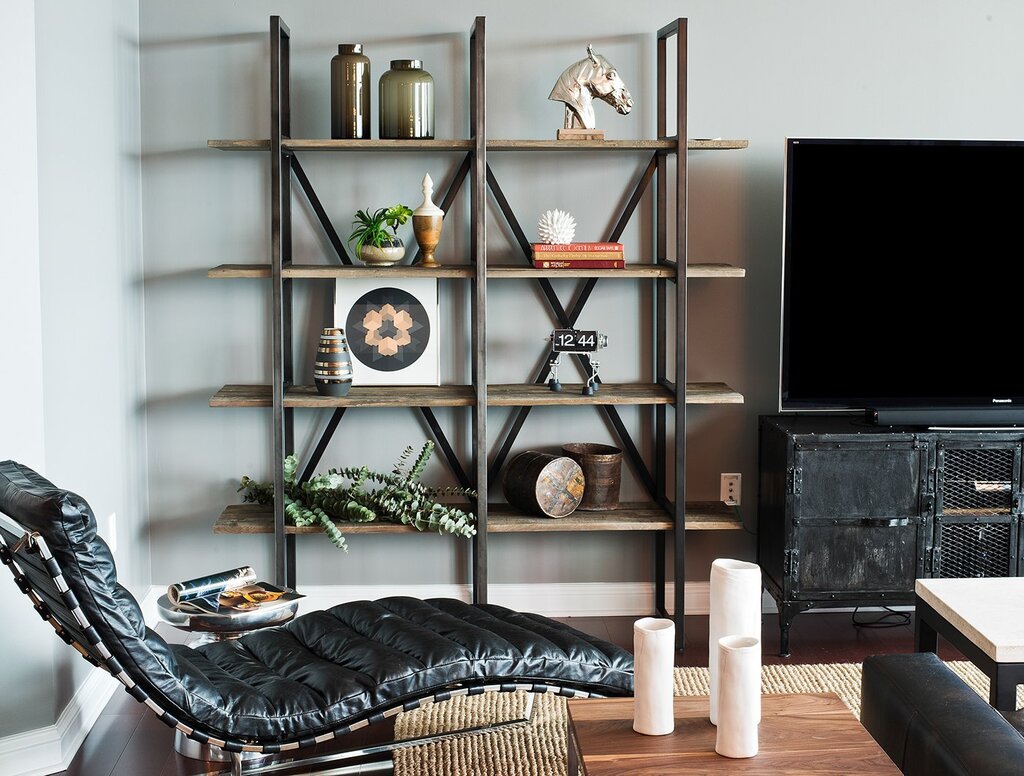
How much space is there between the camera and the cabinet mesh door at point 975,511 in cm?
364

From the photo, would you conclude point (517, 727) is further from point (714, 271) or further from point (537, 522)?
point (714, 271)

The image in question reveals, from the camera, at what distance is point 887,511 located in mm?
3607

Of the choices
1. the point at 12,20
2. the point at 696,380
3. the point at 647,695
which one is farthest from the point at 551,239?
the point at 647,695

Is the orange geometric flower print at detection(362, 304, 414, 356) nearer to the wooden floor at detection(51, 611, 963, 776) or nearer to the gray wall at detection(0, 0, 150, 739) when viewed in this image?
the gray wall at detection(0, 0, 150, 739)

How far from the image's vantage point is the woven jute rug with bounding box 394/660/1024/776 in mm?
2852

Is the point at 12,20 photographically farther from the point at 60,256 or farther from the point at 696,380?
the point at 696,380

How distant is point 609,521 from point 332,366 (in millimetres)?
1067

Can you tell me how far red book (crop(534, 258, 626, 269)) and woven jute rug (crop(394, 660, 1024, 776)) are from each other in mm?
1342

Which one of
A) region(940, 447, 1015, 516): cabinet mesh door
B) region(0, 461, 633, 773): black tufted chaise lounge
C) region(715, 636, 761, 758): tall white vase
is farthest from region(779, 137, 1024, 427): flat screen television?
region(715, 636, 761, 758): tall white vase

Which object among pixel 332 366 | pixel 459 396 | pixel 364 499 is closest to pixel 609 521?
pixel 459 396

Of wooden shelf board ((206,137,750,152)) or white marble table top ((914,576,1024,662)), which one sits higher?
wooden shelf board ((206,137,750,152))

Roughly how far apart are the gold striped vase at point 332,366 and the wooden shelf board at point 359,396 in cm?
3

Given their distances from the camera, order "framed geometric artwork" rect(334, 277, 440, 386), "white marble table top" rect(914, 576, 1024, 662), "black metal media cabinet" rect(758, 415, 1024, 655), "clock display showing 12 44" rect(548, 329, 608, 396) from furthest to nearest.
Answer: "framed geometric artwork" rect(334, 277, 440, 386) → "clock display showing 12 44" rect(548, 329, 608, 396) → "black metal media cabinet" rect(758, 415, 1024, 655) → "white marble table top" rect(914, 576, 1024, 662)

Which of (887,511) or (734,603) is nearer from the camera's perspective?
(734,603)
